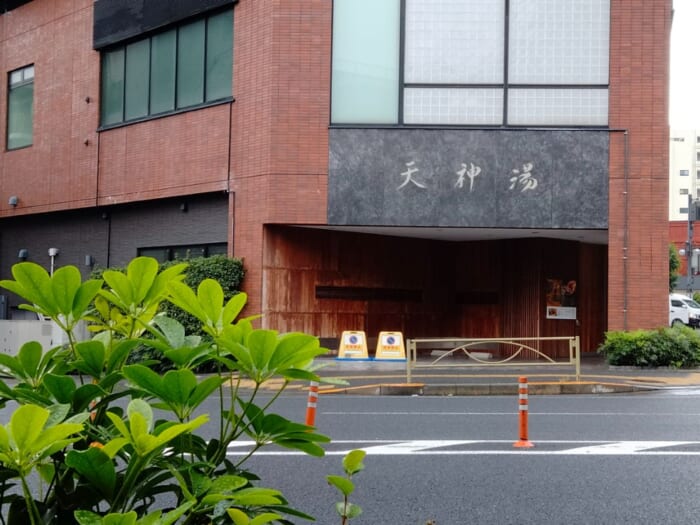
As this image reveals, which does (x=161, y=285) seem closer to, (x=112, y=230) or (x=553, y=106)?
(x=553, y=106)

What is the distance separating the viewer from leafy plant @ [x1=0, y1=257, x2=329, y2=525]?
176 centimetres

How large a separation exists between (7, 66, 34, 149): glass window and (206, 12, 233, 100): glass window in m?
8.45

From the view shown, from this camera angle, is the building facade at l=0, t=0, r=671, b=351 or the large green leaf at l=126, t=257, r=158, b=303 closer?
the large green leaf at l=126, t=257, r=158, b=303

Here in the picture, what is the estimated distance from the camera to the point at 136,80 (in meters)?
26.8

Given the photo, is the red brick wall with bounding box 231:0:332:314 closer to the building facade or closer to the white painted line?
the building facade

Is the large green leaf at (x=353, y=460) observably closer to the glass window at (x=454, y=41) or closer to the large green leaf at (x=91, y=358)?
the large green leaf at (x=91, y=358)

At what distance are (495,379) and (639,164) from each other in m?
6.95

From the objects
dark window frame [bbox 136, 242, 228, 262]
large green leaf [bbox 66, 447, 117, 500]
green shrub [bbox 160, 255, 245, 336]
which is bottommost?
large green leaf [bbox 66, 447, 117, 500]

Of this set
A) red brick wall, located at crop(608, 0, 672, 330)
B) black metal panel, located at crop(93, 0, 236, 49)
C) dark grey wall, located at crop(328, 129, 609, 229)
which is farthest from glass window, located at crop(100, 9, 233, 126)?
red brick wall, located at crop(608, 0, 672, 330)

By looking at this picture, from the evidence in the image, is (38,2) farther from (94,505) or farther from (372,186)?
(94,505)

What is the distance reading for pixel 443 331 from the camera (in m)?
28.6

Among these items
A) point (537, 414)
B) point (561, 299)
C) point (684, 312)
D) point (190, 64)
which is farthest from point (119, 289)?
point (684, 312)

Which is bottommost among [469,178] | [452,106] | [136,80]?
[469,178]

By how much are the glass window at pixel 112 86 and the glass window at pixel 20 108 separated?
13.0ft
